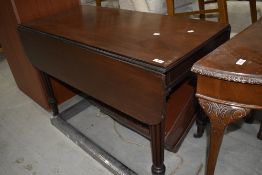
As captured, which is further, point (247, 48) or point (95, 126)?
point (95, 126)

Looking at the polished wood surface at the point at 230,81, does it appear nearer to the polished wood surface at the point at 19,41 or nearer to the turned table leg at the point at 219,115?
the turned table leg at the point at 219,115

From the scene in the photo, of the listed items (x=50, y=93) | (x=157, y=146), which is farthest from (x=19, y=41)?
(x=157, y=146)

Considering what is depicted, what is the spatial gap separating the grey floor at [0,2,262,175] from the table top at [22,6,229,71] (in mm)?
703

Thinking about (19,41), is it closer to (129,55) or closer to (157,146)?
(129,55)

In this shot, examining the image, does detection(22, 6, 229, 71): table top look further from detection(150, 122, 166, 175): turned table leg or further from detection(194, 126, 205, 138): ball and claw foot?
detection(194, 126, 205, 138): ball and claw foot

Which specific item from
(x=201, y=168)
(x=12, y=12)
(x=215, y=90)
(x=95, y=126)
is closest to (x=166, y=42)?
(x=215, y=90)

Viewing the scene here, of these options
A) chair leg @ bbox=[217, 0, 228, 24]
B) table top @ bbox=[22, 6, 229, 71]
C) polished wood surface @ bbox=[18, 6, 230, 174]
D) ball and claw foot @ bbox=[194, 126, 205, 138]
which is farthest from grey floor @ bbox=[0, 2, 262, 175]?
table top @ bbox=[22, 6, 229, 71]

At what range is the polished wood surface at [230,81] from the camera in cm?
77

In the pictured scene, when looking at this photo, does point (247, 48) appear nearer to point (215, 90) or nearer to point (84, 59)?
point (215, 90)

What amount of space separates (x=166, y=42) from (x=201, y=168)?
73cm

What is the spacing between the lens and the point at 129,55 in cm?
98

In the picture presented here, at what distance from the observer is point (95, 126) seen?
174 centimetres

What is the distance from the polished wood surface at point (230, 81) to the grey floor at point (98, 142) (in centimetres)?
54

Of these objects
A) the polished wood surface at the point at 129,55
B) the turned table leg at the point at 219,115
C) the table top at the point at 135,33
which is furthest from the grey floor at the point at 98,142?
the table top at the point at 135,33
